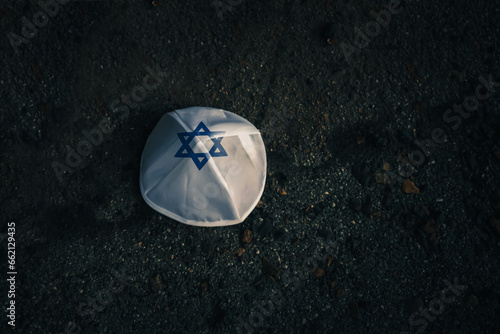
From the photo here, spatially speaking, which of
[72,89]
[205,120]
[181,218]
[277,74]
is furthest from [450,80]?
[72,89]

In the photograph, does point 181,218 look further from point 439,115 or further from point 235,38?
point 439,115

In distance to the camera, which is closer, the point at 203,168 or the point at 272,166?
the point at 203,168

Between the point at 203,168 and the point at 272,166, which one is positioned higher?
the point at 203,168

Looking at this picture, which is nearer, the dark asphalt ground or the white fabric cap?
the white fabric cap

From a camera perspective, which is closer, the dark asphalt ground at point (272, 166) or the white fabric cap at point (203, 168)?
the white fabric cap at point (203, 168)
